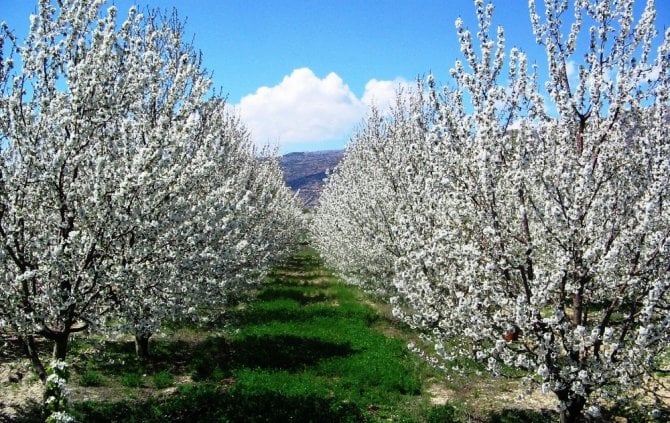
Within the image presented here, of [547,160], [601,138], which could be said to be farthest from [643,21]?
[547,160]

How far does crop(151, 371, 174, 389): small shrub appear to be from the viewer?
12234 mm

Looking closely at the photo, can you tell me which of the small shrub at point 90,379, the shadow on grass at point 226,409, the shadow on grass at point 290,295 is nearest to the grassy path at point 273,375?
the shadow on grass at point 226,409

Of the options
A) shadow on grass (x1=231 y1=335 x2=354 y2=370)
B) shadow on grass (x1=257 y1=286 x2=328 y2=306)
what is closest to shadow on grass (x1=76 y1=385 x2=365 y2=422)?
shadow on grass (x1=231 y1=335 x2=354 y2=370)

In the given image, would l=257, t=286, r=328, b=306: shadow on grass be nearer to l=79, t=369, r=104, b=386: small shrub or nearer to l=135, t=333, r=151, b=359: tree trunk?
l=135, t=333, r=151, b=359: tree trunk

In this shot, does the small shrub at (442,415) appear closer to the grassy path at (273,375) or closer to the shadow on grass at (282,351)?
the grassy path at (273,375)

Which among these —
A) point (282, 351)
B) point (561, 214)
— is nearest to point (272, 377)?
point (282, 351)

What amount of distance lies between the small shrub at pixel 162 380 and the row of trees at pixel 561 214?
7472mm

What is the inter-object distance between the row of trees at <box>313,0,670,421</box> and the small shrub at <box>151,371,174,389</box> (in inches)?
294

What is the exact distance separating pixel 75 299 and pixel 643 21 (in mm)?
10097

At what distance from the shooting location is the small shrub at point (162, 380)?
12234 mm

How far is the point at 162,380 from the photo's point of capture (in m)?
12.4

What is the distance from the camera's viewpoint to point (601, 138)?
7617 mm

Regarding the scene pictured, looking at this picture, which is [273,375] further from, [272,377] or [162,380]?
[162,380]

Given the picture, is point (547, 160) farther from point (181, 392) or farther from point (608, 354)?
point (181, 392)
